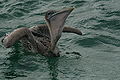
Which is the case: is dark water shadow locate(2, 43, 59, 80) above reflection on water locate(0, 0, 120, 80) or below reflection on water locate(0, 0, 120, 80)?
above

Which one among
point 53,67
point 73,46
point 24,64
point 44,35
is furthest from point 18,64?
point 73,46

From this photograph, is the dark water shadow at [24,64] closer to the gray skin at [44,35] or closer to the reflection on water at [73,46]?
the reflection on water at [73,46]

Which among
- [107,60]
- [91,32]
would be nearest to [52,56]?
[107,60]

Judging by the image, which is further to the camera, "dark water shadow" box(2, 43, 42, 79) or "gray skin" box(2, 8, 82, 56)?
"dark water shadow" box(2, 43, 42, 79)

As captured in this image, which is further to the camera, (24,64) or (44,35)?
(44,35)

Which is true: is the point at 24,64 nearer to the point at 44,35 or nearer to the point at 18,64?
the point at 18,64

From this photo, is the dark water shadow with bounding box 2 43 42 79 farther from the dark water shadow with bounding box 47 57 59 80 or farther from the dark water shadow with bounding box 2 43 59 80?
the dark water shadow with bounding box 47 57 59 80

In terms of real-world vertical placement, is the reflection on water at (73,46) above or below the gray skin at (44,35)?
below

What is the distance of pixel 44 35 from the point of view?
838 cm

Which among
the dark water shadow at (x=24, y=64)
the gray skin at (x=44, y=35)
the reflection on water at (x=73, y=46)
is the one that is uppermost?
the gray skin at (x=44, y=35)

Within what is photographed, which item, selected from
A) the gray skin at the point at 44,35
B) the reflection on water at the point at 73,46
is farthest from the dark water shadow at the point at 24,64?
the gray skin at the point at 44,35

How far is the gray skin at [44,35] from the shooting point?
276 inches

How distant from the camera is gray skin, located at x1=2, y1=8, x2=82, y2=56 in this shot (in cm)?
702

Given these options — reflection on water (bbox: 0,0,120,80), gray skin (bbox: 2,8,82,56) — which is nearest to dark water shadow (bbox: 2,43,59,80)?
reflection on water (bbox: 0,0,120,80)
